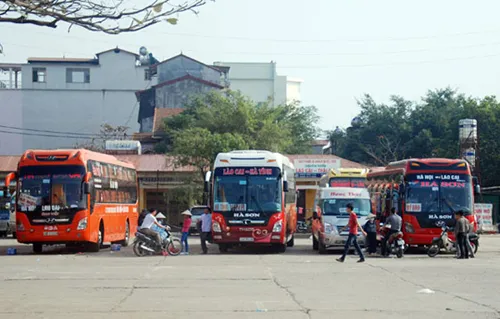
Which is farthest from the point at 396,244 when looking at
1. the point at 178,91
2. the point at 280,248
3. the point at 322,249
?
the point at 178,91

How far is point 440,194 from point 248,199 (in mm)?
6518

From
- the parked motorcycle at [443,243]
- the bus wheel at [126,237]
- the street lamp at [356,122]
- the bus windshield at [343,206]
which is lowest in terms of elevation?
the bus wheel at [126,237]

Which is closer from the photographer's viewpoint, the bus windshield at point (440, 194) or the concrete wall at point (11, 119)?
the bus windshield at point (440, 194)

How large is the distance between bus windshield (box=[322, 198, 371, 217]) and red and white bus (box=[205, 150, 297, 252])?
1.48 metres

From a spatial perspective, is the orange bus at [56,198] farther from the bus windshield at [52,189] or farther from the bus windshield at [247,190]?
the bus windshield at [247,190]

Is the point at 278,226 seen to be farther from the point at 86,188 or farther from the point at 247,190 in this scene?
the point at 86,188

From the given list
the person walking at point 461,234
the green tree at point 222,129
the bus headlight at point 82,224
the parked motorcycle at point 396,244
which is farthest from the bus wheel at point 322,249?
the green tree at point 222,129

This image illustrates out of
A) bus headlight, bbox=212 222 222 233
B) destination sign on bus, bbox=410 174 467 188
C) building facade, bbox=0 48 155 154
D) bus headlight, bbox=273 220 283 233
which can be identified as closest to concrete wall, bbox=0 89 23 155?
building facade, bbox=0 48 155 154

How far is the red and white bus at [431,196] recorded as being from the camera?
26.9 m

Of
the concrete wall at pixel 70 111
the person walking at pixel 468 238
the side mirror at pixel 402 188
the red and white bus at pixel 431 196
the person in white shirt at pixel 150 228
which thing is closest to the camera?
the person walking at pixel 468 238

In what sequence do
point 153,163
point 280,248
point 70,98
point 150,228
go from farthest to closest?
point 70,98, point 153,163, point 280,248, point 150,228

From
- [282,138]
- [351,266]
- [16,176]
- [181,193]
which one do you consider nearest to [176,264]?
[351,266]

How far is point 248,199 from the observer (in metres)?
26.7

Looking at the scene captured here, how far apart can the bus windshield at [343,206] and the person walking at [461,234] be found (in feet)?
12.0
